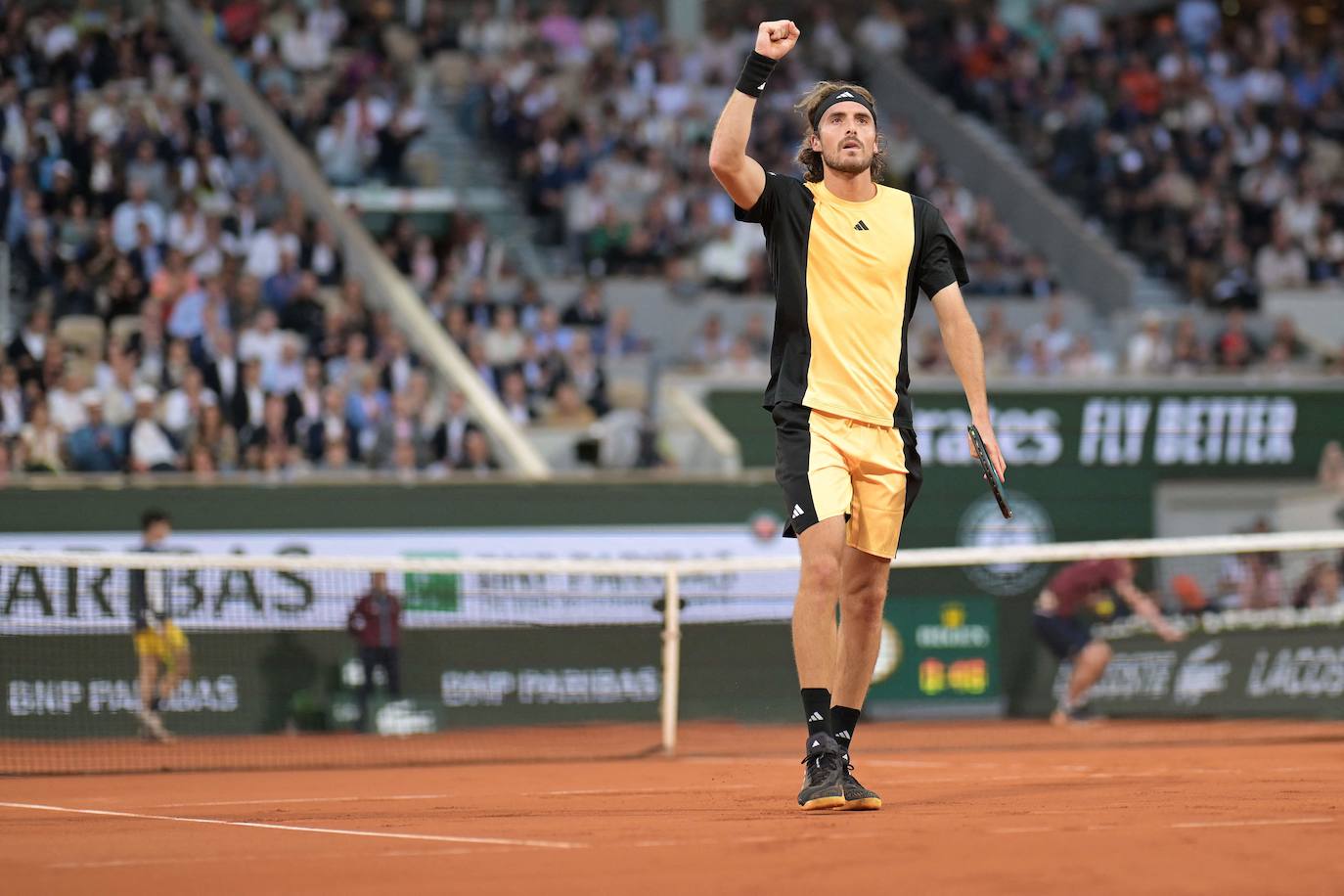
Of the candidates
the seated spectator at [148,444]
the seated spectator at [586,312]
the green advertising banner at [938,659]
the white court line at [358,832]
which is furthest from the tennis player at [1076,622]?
the white court line at [358,832]

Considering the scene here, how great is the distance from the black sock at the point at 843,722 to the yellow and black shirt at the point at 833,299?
42.4 inches

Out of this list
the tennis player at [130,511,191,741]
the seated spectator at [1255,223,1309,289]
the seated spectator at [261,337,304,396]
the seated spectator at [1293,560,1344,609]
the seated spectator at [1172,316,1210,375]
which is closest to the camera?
the tennis player at [130,511,191,741]

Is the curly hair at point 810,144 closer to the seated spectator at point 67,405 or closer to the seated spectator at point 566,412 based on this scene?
the seated spectator at point 67,405

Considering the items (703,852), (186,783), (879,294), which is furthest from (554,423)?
(703,852)

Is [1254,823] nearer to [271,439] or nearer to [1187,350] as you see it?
[271,439]

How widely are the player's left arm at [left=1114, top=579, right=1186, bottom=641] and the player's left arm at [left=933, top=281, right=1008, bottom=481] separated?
30.0 ft

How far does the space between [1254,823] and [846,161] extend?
2715mm

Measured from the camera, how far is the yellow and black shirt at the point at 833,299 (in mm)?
6781

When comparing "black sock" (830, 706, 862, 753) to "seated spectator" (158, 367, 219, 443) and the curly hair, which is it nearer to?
the curly hair

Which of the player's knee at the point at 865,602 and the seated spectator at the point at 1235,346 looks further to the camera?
the seated spectator at the point at 1235,346

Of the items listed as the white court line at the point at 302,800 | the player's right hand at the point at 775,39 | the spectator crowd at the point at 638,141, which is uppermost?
the spectator crowd at the point at 638,141

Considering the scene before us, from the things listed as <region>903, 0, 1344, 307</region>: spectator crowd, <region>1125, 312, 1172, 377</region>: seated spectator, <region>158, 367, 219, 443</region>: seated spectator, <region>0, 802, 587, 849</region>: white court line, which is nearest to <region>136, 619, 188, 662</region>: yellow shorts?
<region>158, 367, 219, 443</region>: seated spectator

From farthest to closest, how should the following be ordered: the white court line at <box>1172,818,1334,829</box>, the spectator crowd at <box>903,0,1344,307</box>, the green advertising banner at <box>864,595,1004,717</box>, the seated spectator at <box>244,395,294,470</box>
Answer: the spectator crowd at <box>903,0,1344,307</box> < the green advertising banner at <box>864,595,1004,717</box> < the seated spectator at <box>244,395,294,470</box> < the white court line at <box>1172,818,1334,829</box>

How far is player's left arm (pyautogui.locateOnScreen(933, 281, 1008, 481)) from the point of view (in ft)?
22.6
